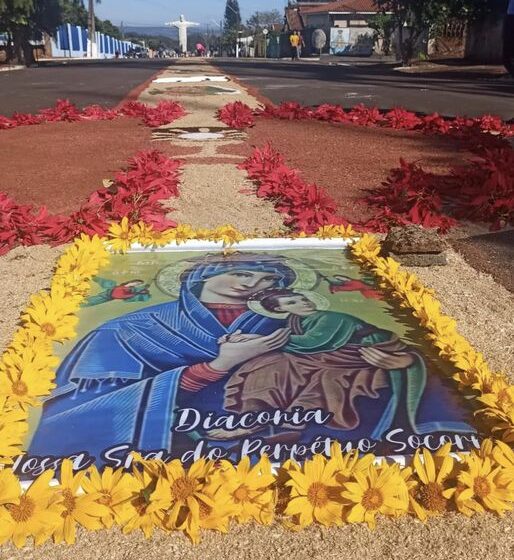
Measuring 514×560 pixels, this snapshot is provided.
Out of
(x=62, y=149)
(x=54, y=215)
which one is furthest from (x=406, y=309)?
(x=62, y=149)

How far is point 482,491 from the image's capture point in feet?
6.47

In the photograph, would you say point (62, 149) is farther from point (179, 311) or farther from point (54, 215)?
point (179, 311)

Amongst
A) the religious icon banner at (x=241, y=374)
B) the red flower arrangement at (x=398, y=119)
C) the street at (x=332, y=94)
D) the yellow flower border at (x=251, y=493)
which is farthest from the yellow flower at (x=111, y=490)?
the street at (x=332, y=94)

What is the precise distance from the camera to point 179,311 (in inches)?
130

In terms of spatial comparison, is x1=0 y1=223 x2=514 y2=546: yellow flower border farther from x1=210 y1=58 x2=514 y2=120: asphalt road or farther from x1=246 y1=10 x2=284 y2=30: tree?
x1=246 y1=10 x2=284 y2=30: tree

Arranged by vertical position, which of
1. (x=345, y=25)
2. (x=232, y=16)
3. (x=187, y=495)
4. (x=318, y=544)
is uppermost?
(x=232, y=16)

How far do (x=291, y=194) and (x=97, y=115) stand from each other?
686 cm

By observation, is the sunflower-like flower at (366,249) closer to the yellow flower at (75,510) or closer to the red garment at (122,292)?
the red garment at (122,292)

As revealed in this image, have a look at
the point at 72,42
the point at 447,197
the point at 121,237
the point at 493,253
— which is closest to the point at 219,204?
the point at 121,237

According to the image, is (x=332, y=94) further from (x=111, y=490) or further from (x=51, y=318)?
(x=111, y=490)

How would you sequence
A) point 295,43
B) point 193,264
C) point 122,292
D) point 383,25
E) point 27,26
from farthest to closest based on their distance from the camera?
point 295,43 < point 383,25 < point 27,26 < point 193,264 < point 122,292

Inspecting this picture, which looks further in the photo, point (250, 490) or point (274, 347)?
point (274, 347)

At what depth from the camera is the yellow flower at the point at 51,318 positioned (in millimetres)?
3018

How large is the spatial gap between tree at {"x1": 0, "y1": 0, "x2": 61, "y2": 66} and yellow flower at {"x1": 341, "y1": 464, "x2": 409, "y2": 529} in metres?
34.4
